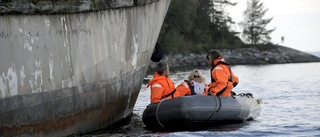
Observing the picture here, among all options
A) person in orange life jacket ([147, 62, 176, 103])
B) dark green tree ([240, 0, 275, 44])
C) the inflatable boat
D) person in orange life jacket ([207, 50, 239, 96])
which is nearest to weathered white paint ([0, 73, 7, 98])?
the inflatable boat

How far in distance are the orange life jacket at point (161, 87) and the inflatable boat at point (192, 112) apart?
302mm

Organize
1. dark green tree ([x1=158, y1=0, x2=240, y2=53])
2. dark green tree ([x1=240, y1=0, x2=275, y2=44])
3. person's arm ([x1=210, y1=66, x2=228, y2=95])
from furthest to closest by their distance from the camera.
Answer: dark green tree ([x1=240, y1=0, x2=275, y2=44]) < dark green tree ([x1=158, y1=0, x2=240, y2=53]) < person's arm ([x1=210, y1=66, x2=228, y2=95])

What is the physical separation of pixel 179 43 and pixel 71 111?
64646mm

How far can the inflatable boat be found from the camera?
459 inches

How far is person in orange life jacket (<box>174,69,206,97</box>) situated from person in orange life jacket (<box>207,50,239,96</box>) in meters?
0.28

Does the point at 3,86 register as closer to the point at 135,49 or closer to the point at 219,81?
the point at 135,49

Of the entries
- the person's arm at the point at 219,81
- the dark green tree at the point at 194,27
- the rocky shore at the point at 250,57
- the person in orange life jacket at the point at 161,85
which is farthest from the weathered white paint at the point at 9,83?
the dark green tree at the point at 194,27

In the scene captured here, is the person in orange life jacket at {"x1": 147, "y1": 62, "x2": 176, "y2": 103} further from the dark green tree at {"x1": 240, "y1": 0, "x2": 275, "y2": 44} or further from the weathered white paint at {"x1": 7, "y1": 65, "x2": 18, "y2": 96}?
the dark green tree at {"x1": 240, "y1": 0, "x2": 275, "y2": 44}

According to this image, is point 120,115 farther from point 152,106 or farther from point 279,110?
point 279,110

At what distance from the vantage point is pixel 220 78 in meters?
12.2

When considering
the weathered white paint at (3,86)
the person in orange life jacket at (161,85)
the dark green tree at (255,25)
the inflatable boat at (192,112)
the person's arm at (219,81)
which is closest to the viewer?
the weathered white paint at (3,86)

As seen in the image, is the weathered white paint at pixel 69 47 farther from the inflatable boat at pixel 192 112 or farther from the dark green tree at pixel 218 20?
the dark green tree at pixel 218 20

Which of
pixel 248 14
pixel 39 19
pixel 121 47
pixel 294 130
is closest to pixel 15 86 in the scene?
pixel 39 19

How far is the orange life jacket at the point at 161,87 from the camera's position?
1236 cm
